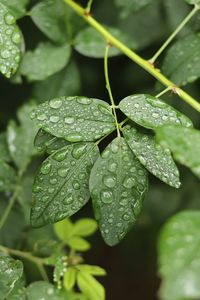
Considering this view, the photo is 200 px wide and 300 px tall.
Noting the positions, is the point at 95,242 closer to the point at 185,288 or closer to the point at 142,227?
the point at 142,227

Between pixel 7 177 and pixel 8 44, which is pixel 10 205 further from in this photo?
pixel 8 44

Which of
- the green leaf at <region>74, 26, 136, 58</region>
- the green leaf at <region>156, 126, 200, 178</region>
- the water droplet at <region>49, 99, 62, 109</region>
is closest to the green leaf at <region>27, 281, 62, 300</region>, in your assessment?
the water droplet at <region>49, 99, 62, 109</region>

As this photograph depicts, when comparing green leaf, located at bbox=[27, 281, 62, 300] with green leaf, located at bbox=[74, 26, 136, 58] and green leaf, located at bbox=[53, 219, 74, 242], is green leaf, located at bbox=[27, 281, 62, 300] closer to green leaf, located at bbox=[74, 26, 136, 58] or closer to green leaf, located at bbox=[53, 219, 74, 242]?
green leaf, located at bbox=[53, 219, 74, 242]

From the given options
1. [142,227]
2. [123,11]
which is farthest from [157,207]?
[123,11]

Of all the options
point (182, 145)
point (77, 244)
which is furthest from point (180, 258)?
point (77, 244)

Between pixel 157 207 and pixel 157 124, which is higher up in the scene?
pixel 157 124

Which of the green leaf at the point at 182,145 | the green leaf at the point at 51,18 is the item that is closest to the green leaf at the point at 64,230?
the green leaf at the point at 51,18
